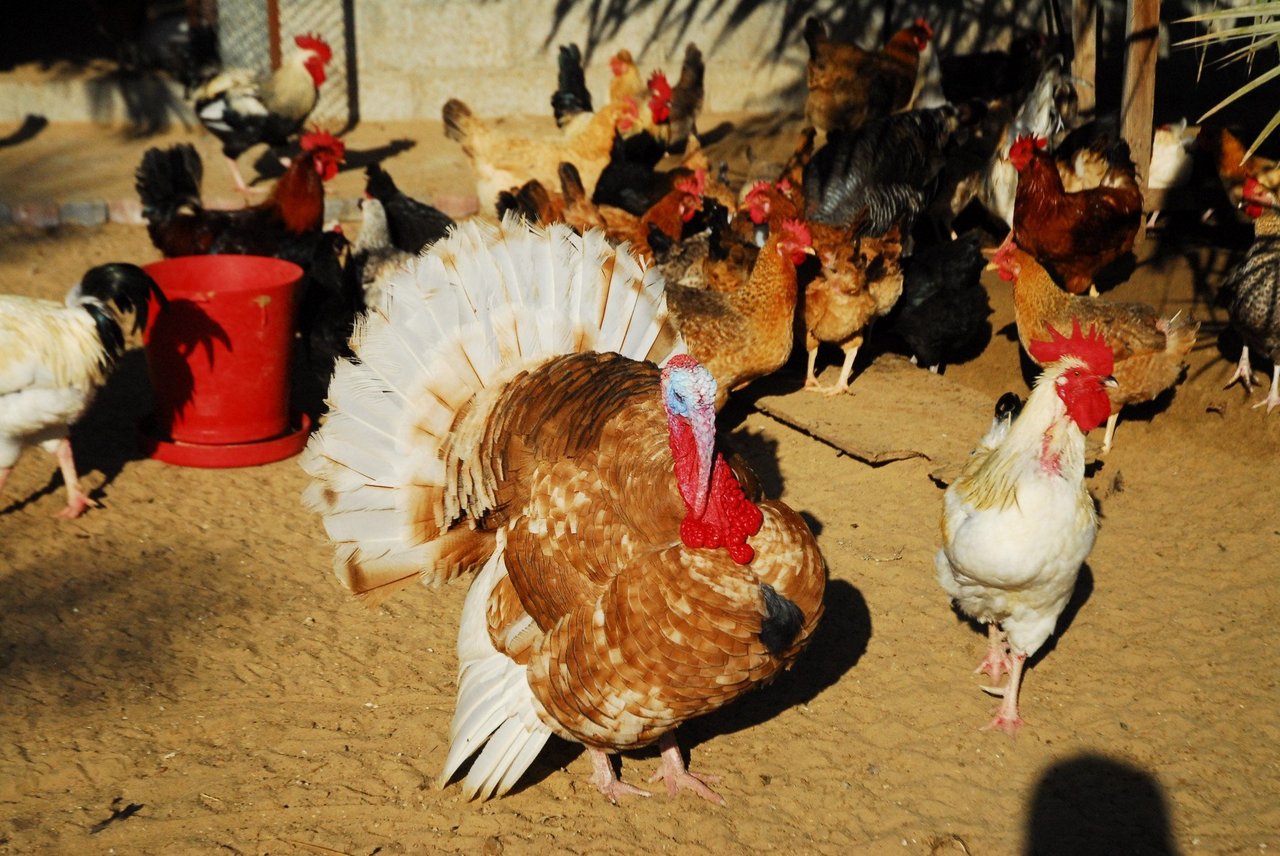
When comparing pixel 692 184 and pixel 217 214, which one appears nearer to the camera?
pixel 217 214

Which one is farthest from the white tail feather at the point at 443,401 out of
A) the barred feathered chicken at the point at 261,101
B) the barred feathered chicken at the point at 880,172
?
the barred feathered chicken at the point at 261,101

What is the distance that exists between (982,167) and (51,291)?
27.1 feet

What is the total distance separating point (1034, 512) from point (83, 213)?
9466 millimetres

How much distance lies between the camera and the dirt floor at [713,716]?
4.01 meters

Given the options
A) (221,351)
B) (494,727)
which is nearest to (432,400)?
(494,727)

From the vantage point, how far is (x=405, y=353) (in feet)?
14.7

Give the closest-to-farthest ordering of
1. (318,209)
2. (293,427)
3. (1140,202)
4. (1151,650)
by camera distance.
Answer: (1151,650), (293,427), (1140,202), (318,209)

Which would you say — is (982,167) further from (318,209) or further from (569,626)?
(569,626)

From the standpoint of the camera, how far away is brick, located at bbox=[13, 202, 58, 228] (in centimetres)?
1010

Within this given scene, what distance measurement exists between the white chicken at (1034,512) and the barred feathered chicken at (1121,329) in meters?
2.27

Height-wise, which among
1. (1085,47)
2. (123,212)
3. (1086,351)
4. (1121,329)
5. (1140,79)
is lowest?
(123,212)

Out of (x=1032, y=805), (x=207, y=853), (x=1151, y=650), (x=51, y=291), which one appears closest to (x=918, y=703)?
(x=1032, y=805)

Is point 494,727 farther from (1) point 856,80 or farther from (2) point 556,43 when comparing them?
(2) point 556,43

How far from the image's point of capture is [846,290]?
23.8 feet
